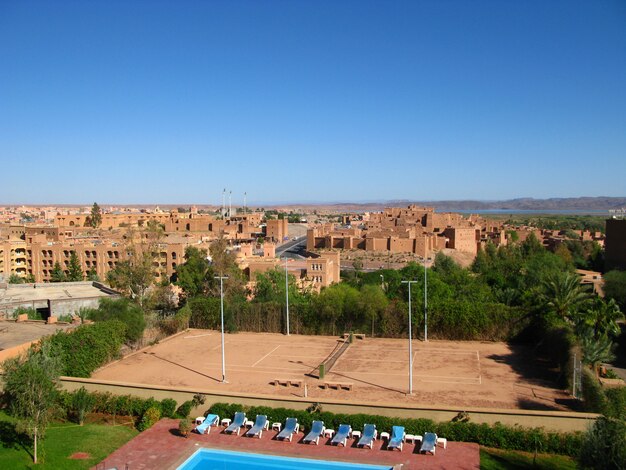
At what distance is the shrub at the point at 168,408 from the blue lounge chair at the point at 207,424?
5.37 ft

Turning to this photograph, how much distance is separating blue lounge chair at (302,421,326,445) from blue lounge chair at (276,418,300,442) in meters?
0.56

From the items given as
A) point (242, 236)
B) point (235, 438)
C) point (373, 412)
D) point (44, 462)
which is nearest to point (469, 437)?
point (373, 412)

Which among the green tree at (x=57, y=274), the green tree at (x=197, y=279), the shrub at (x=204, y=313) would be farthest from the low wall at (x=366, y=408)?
the green tree at (x=57, y=274)

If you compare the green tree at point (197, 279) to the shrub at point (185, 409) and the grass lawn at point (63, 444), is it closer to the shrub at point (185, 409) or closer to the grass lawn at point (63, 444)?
the shrub at point (185, 409)

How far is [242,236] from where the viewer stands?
4454 inches

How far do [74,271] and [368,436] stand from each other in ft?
190

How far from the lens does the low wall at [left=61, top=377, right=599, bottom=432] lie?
17578 millimetres

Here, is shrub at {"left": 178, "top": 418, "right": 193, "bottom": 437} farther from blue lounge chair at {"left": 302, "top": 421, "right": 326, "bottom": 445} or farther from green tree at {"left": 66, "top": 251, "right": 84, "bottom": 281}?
green tree at {"left": 66, "top": 251, "right": 84, "bottom": 281}

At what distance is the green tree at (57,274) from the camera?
6881 cm

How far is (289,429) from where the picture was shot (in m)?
18.4

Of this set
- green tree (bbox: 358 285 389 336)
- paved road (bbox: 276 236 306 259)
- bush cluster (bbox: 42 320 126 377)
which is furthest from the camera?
paved road (bbox: 276 236 306 259)

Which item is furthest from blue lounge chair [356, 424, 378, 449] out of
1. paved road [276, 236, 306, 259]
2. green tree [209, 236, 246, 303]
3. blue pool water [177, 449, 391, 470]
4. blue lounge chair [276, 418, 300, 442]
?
paved road [276, 236, 306, 259]

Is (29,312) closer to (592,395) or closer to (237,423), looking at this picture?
(237,423)

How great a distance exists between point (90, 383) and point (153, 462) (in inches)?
250
